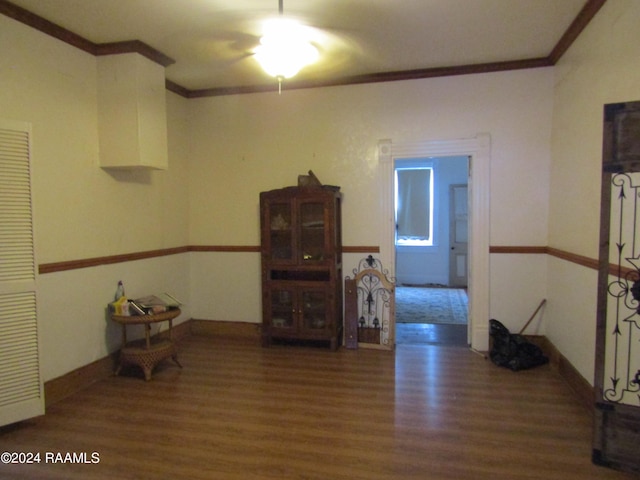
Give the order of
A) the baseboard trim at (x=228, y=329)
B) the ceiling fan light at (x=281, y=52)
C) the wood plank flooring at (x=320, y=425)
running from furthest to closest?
the baseboard trim at (x=228, y=329) < the ceiling fan light at (x=281, y=52) < the wood plank flooring at (x=320, y=425)

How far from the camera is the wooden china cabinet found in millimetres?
4227

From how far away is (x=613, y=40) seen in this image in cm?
261

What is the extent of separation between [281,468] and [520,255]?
311 centimetres

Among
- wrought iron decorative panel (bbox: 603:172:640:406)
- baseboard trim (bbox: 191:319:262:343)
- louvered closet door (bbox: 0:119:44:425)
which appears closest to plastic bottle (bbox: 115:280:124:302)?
louvered closet door (bbox: 0:119:44:425)

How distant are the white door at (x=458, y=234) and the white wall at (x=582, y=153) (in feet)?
13.2

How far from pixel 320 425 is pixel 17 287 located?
87.5 inches

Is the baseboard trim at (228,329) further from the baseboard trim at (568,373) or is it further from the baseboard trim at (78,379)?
the baseboard trim at (568,373)

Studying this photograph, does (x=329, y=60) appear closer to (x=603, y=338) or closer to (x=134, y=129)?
(x=134, y=129)

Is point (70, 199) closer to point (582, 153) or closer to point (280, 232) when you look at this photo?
point (280, 232)

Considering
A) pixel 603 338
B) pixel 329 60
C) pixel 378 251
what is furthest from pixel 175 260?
pixel 603 338

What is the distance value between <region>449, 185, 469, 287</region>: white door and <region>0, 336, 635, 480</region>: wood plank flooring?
4242 millimetres

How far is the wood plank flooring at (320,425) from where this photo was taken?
2.31 m

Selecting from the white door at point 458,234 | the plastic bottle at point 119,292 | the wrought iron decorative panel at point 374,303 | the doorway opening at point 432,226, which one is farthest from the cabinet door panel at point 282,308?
the white door at point 458,234

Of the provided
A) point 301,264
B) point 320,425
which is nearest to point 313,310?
point 301,264
